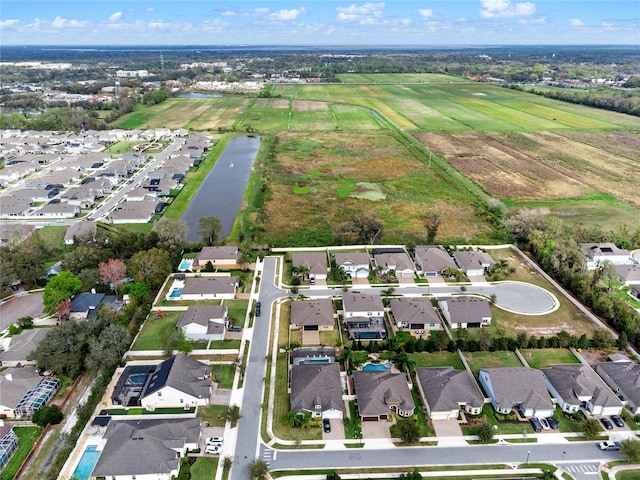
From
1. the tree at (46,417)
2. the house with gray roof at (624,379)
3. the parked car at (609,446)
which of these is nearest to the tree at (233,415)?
the tree at (46,417)

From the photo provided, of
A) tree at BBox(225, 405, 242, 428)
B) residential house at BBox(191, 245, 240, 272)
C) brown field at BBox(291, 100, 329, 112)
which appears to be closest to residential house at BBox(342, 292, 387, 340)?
tree at BBox(225, 405, 242, 428)

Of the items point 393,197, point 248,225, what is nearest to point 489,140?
point 393,197

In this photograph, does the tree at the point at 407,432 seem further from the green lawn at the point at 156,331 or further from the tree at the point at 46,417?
the tree at the point at 46,417

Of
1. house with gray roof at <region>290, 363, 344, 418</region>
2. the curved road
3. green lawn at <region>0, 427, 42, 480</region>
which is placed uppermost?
house with gray roof at <region>290, 363, 344, 418</region>

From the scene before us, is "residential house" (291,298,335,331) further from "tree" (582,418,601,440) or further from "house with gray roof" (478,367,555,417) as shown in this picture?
"tree" (582,418,601,440)

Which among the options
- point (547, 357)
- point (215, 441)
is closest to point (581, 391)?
point (547, 357)

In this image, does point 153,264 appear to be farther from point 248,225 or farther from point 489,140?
point 489,140

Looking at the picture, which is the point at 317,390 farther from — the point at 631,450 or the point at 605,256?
the point at 605,256
